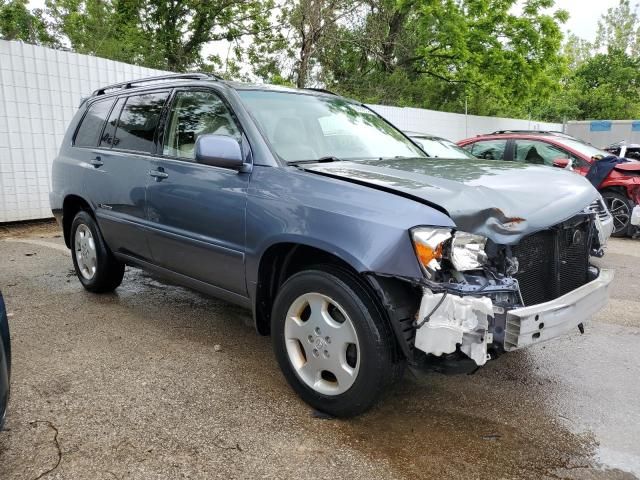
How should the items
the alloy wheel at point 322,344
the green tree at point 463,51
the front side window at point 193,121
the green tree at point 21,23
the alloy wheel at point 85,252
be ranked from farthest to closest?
1. the green tree at point 463,51
2. the green tree at point 21,23
3. the alloy wheel at point 85,252
4. the front side window at point 193,121
5. the alloy wheel at point 322,344

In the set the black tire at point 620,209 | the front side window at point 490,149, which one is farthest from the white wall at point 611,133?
the black tire at point 620,209

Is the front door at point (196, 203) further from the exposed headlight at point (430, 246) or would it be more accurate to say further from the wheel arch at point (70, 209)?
the wheel arch at point (70, 209)

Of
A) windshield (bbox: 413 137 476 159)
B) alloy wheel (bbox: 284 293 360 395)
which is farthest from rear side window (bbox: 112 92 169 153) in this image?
windshield (bbox: 413 137 476 159)

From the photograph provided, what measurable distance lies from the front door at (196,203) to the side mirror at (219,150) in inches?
5.8

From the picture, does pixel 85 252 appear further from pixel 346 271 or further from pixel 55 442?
pixel 346 271

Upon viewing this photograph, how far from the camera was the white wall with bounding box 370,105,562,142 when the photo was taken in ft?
49.0

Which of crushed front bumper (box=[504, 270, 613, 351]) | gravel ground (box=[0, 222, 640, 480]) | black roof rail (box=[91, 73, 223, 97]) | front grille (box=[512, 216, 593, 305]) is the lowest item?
gravel ground (box=[0, 222, 640, 480])

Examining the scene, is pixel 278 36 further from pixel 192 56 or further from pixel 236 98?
pixel 236 98

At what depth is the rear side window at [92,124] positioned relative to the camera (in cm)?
477

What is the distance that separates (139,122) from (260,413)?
2618 mm

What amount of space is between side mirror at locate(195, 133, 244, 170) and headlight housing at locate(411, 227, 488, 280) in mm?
1241

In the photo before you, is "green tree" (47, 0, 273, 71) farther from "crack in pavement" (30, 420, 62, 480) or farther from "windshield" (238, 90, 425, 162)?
"crack in pavement" (30, 420, 62, 480)

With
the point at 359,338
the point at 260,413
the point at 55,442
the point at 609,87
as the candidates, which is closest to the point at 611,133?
the point at 609,87

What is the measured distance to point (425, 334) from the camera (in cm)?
233
